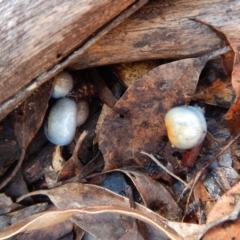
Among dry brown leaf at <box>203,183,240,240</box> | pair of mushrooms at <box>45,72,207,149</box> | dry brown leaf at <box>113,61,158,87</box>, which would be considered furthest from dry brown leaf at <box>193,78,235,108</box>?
dry brown leaf at <box>203,183,240,240</box>

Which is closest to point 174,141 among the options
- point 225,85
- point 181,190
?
point 181,190

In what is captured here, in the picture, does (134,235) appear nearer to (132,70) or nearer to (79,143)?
(79,143)

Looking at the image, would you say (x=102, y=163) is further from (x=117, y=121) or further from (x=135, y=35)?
(x=135, y=35)

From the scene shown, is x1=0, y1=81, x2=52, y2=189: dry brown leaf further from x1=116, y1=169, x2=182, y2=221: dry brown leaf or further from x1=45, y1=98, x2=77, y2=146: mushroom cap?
x1=116, y1=169, x2=182, y2=221: dry brown leaf

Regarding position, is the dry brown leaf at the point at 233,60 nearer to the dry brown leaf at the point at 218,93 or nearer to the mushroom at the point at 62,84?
the dry brown leaf at the point at 218,93

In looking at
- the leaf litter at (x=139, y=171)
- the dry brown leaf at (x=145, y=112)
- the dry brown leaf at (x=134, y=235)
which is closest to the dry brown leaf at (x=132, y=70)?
the leaf litter at (x=139, y=171)

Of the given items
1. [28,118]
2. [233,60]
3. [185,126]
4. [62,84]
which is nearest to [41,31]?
[62,84]
